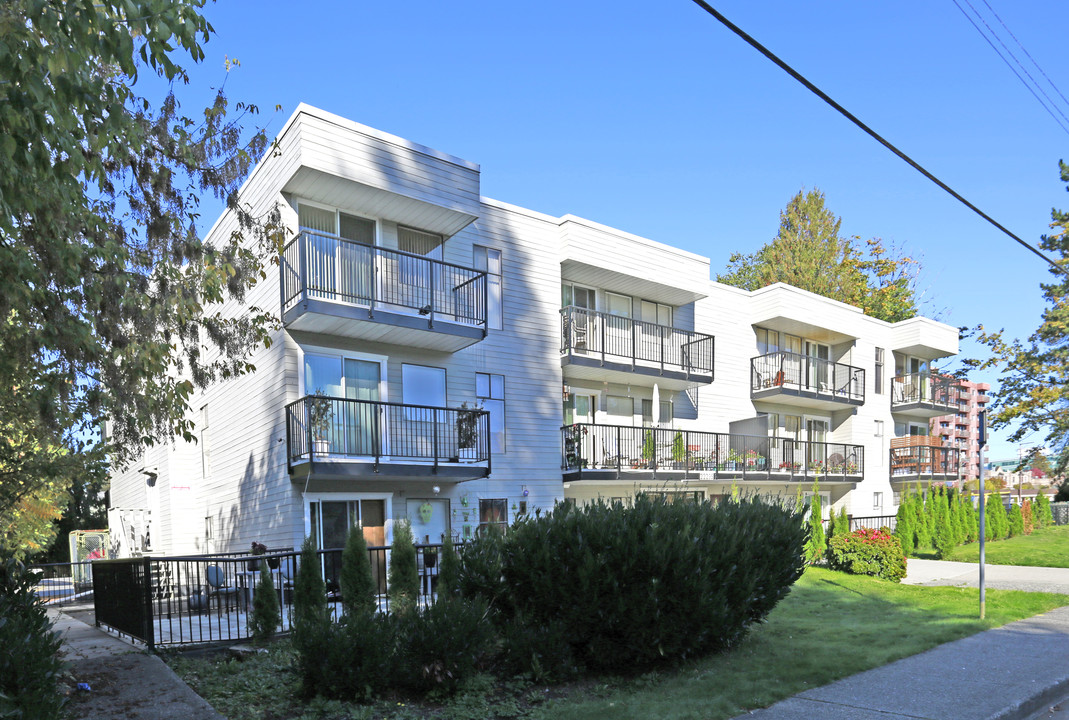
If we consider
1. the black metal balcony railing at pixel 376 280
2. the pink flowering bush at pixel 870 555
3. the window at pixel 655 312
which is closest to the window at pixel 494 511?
the black metal balcony railing at pixel 376 280

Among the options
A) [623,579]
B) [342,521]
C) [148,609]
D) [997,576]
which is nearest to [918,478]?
[997,576]

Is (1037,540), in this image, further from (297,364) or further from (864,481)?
(297,364)

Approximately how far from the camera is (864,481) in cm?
3120

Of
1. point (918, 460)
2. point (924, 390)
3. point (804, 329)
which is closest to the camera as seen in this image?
point (804, 329)

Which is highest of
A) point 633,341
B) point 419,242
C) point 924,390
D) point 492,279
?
point 419,242

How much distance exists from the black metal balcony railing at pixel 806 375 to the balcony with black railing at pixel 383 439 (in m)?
12.8

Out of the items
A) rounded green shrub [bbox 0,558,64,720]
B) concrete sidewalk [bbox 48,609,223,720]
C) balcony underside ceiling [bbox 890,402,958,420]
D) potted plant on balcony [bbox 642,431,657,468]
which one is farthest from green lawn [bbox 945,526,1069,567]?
rounded green shrub [bbox 0,558,64,720]

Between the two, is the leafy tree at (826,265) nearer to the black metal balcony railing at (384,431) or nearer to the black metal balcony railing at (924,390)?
the black metal balcony railing at (924,390)

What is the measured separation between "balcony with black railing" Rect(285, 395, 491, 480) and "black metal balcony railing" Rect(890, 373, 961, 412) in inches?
891

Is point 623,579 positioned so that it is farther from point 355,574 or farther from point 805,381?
point 805,381

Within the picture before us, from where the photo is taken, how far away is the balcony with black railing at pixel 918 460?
3284cm

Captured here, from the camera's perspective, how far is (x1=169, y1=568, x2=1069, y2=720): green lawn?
7.00m

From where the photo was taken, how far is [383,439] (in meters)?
15.8

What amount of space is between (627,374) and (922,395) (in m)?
18.1
